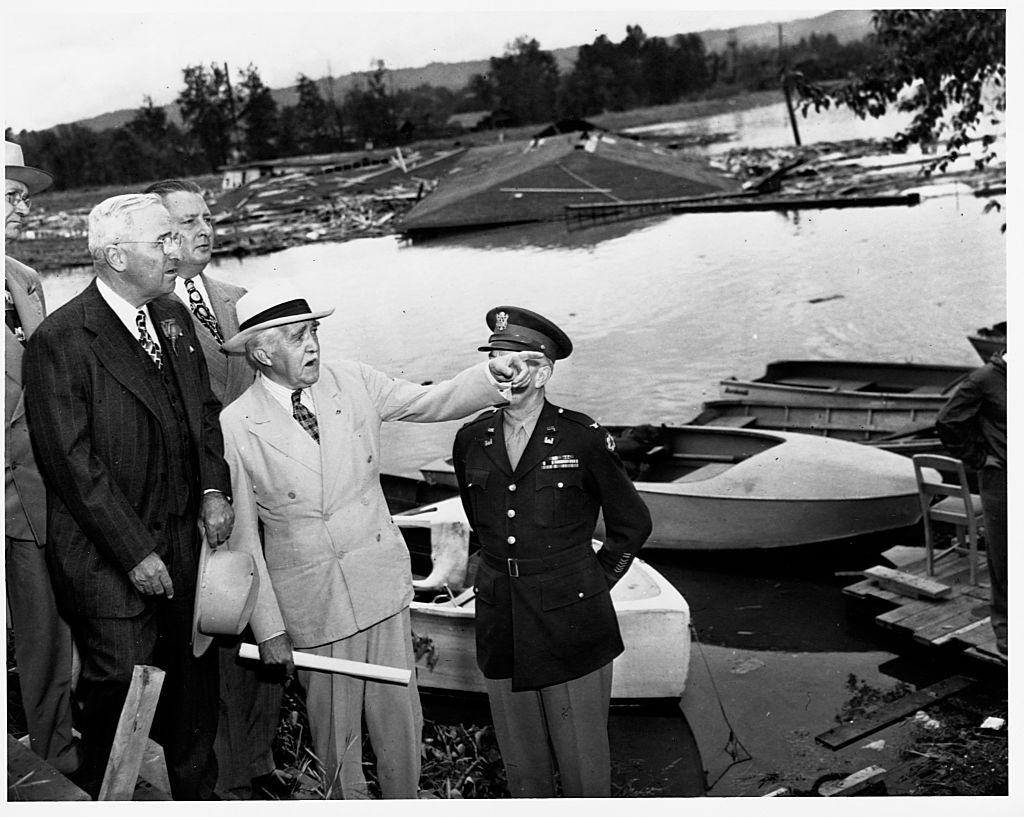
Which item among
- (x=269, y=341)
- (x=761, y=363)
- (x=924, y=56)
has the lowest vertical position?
(x=761, y=363)

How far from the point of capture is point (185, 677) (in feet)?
9.88

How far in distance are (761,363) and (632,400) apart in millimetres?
2793

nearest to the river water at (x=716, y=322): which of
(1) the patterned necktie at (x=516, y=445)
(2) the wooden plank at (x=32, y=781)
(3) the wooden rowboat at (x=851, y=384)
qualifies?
(1) the patterned necktie at (x=516, y=445)

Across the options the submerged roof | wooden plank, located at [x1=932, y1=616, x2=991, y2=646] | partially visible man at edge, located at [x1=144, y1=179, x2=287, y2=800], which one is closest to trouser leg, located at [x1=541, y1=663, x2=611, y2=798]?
partially visible man at edge, located at [x1=144, y1=179, x2=287, y2=800]

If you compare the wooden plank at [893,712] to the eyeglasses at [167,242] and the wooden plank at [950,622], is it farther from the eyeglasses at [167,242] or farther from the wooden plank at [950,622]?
the eyeglasses at [167,242]

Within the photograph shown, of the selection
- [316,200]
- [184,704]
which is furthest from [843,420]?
[184,704]

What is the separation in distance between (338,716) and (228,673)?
15.1 inches

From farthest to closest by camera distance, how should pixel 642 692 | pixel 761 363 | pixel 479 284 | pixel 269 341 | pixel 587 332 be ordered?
pixel 761 363 < pixel 587 332 < pixel 479 284 < pixel 642 692 < pixel 269 341

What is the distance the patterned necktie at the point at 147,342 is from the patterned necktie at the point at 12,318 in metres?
0.45

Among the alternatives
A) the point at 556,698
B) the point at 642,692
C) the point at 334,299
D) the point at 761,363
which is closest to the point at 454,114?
the point at 334,299

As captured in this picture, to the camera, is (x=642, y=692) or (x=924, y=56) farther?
(x=924, y=56)

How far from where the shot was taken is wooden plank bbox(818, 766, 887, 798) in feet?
13.6

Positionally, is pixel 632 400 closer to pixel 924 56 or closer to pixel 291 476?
pixel 924 56

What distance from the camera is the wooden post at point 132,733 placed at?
2678 mm
